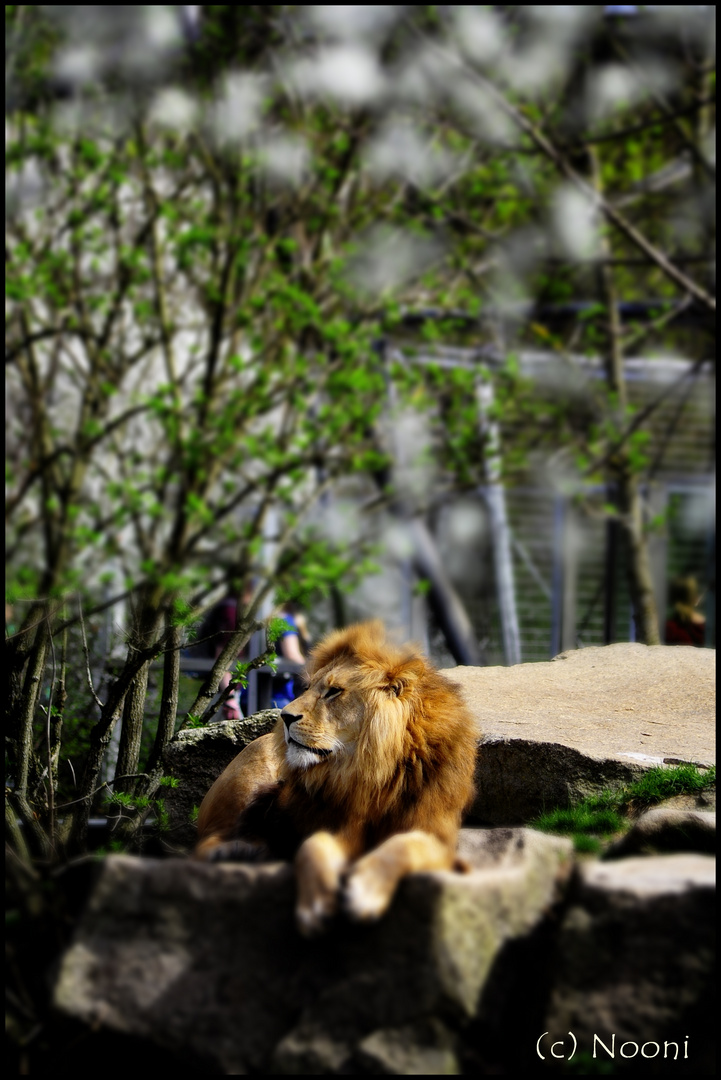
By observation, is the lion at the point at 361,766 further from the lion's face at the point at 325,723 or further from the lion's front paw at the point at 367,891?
the lion's front paw at the point at 367,891

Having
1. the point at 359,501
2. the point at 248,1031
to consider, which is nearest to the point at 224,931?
the point at 248,1031

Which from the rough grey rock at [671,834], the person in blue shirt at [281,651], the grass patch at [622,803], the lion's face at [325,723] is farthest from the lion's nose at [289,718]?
the grass patch at [622,803]

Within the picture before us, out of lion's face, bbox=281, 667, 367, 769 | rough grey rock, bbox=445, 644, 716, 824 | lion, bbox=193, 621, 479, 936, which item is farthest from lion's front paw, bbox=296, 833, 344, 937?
rough grey rock, bbox=445, 644, 716, 824

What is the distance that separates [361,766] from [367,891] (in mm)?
627

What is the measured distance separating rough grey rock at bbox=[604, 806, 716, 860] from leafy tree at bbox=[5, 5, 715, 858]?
7772mm

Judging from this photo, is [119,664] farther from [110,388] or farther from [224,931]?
[110,388]

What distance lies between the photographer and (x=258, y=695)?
262 inches

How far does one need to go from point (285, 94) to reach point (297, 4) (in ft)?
3.24

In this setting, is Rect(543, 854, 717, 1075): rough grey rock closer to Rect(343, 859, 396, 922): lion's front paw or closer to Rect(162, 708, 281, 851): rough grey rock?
Rect(343, 859, 396, 922): lion's front paw

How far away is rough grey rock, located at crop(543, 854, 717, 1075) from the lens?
244 cm

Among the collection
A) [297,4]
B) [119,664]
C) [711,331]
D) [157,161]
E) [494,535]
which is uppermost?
[297,4]

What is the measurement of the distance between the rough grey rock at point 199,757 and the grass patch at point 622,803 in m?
1.21

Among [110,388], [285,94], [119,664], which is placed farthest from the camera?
[285,94]

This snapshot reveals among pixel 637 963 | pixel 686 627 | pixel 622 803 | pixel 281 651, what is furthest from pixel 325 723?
pixel 686 627
